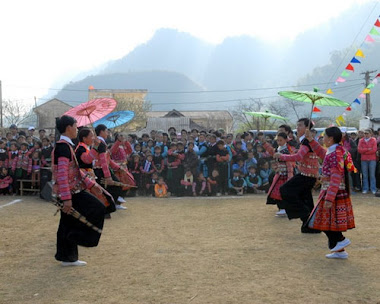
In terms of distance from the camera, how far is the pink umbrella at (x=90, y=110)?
24.0 ft

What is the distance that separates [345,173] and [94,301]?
3414mm

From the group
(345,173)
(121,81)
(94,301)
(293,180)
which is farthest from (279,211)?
(121,81)

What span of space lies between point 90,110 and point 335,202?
4.31 metres

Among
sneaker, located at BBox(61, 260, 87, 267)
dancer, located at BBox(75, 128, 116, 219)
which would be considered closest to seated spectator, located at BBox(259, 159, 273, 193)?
dancer, located at BBox(75, 128, 116, 219)

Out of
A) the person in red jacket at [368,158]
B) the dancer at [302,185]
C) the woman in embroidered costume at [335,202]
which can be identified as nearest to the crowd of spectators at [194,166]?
the person in red jacket at [368,158]

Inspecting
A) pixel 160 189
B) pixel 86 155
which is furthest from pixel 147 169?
pixel 86 155

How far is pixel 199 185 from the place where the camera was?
12430 millimetres

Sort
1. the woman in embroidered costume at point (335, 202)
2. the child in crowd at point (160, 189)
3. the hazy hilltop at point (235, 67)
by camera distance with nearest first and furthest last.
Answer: the woman in embroidered costume at point (335, 202)
the child in crowd at point (160, 189)
the hazy hilltop at point (235, 67)

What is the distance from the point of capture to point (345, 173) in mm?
5516

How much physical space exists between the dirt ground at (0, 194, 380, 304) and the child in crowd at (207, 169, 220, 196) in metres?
3.72

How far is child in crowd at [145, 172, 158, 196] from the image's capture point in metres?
12.5

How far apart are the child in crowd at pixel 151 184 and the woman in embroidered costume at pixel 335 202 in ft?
24.2

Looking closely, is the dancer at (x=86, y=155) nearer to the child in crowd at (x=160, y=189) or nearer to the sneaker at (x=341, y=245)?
the sneaker at (x=341, y=245)

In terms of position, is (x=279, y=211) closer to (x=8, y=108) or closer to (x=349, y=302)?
(x=349, y=302)
